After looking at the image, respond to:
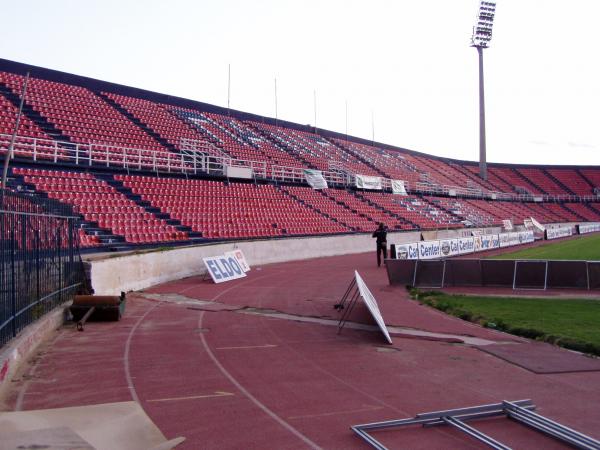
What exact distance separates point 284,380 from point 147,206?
1834 centimetres

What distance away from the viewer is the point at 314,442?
231 inches

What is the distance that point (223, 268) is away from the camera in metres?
21.7

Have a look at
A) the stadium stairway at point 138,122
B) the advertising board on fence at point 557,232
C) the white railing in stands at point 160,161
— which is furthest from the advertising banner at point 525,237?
the stadium stairway at point 138,122

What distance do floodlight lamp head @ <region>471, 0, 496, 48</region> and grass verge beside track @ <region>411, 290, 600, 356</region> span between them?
6780cm

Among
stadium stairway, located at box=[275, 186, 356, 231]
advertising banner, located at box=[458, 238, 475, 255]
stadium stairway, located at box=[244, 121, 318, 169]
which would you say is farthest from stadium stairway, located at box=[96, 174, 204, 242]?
stadium stairway, located at box=[244, 121, 318, 169]

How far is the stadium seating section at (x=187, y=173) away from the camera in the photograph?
2288cm

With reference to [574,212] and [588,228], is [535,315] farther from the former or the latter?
[574,212]

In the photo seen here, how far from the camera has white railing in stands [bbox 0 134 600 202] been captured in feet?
77.2

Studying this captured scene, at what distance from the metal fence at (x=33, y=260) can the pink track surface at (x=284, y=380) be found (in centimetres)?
82

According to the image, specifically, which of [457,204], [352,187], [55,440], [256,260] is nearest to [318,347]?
[55,440]

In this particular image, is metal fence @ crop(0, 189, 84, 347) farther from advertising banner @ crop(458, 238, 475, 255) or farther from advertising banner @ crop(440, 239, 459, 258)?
advertising banner @ crop(458, 238, 475, 255)

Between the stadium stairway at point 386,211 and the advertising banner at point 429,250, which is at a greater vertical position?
the stadium stairway at point 386,211

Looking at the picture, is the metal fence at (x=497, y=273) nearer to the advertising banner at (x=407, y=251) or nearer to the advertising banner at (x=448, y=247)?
the advertising banner at (x=407, y=251)

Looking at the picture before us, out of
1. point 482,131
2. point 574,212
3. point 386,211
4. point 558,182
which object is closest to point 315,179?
point 386,211
